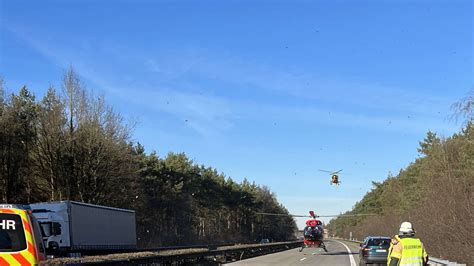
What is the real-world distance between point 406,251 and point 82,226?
91.5 feet

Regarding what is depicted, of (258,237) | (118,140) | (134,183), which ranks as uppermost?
(118,140)

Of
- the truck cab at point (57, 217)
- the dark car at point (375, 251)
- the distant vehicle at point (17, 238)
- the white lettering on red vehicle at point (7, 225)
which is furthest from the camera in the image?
the truck cab at point (57, 217)

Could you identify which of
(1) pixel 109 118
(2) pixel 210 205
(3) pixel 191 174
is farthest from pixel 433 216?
(2) pixel 210 205

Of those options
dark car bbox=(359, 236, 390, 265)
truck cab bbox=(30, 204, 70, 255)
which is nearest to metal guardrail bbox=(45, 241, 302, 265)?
truck cab bbox=(30, 204, 70, 255)

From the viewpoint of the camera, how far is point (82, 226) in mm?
33750

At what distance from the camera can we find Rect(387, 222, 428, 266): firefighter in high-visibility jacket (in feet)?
29.1

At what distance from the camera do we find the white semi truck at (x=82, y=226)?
31719mm

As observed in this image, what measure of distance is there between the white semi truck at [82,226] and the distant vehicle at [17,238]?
18.8m

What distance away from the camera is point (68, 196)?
173 ft

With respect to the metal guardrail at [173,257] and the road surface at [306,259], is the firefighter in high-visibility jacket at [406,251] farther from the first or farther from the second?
the road surface at [306,259]

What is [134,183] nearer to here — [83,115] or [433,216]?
[83,115]

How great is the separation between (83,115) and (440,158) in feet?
106

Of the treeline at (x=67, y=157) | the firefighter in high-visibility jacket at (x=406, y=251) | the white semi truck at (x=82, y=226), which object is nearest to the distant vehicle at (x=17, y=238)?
the firefighter in high-visibility jacket at (x=406, y=251)

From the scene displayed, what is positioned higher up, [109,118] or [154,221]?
[109,118]
